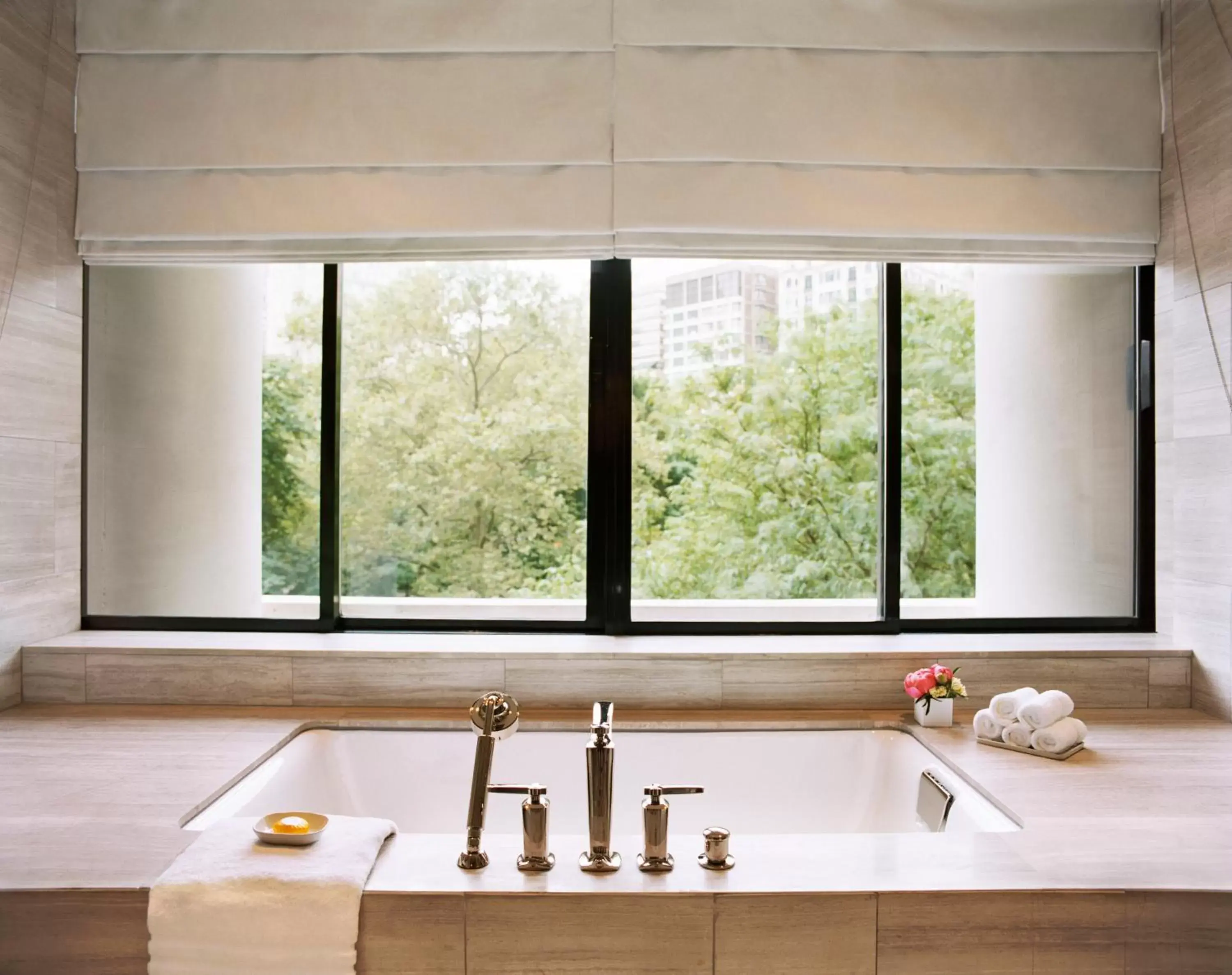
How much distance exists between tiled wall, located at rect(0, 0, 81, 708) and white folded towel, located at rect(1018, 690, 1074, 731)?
8.14ft

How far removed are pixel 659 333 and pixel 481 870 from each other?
66.1 inches

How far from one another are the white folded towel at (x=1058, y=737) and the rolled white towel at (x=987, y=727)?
8 cm

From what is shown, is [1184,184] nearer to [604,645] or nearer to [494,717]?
[604,645]

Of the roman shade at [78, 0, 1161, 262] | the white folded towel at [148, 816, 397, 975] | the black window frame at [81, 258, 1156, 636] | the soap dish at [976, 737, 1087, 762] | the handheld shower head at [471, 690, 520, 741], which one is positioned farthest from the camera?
the black window frame at [81, 258, 1156, 636]

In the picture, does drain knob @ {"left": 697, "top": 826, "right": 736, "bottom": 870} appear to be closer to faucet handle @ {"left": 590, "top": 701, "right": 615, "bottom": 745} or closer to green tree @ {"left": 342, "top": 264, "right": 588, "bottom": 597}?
faucet handle @ {"left": 590, "top": 701, "right": 615, "bottom": 745}

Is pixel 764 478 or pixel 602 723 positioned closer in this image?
pixel 602 723

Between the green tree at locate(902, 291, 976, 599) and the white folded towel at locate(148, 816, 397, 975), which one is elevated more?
the green tree at locate(902, 291, 976, 599)

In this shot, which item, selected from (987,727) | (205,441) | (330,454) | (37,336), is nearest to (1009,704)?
(987,727)

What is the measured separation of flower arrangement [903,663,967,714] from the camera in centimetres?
202

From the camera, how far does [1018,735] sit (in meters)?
1.89

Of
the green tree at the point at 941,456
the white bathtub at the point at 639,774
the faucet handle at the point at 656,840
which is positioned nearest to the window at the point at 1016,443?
the green tree at the point at 941,456

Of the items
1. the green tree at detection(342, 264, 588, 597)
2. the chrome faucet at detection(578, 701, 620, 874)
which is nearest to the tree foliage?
the green tree at detection(342, 264, 588, 597)

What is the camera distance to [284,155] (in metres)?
2.26

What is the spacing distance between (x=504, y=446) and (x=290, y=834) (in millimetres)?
1344
